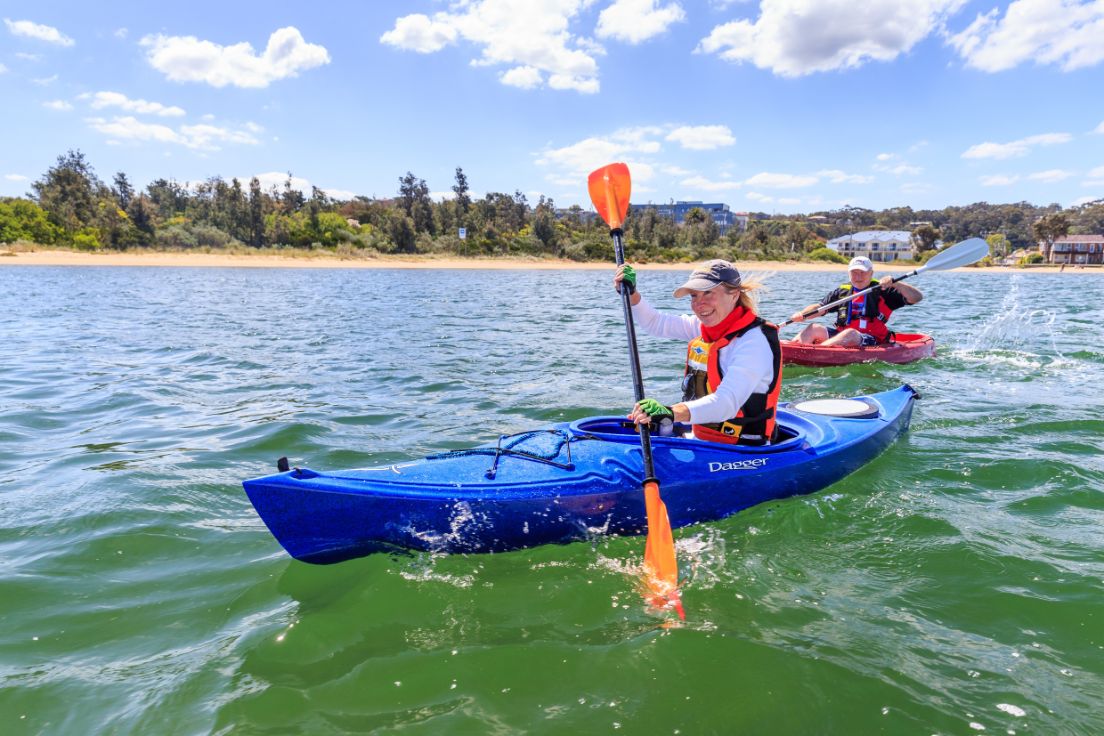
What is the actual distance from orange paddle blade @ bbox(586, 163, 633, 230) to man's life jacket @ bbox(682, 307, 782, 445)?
1.76m

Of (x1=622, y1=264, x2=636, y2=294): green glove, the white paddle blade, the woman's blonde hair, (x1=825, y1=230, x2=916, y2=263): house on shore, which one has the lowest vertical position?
the woman's blonde hair

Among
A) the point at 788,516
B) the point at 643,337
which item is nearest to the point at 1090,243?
the point at 643,337

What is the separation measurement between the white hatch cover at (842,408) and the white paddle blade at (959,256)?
4.10 m

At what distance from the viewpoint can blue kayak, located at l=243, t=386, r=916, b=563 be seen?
3279 millimetres

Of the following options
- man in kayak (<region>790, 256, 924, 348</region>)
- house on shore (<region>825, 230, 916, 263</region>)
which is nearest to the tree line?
house on shore (<region>825, 230, 916, 263</region>)

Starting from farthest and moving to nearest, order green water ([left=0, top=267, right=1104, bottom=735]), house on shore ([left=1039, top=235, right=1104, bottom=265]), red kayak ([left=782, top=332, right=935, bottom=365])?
house on shore ([left=1039, top=235, right=1104, bottom=265]) → red kayak ([left=782, top=332, right=935, bottom=365]) → green water ([left=0, top=267, right=1104, bottom=735])

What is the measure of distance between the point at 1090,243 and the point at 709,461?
264 ft

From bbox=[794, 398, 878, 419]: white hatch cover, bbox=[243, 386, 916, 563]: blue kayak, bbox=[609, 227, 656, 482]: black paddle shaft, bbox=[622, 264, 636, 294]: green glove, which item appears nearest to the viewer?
bbox=[243, 386, 916, 563]: blue kayak

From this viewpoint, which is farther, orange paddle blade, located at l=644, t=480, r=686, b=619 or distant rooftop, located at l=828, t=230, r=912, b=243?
distant rooftop, located at l=828, t=230, r=912, b=243

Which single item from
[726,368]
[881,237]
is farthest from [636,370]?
[881,237]

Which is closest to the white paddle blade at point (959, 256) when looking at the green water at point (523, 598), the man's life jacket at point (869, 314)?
the man's life jacket at point (869, 314)

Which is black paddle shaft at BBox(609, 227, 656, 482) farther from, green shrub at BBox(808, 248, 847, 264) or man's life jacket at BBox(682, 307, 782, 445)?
green shrub at BBox(808, 248, 847, 264)

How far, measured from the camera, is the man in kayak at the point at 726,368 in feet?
12.3

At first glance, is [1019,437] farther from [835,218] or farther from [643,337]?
[835,218]
